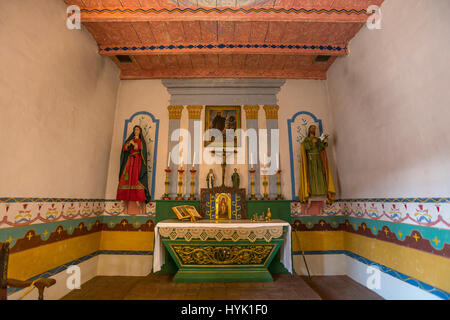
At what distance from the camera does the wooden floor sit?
3.03 metres

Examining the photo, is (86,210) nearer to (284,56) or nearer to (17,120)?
(17,120)

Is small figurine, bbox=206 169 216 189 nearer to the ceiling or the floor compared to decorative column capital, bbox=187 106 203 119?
nearer to the floor

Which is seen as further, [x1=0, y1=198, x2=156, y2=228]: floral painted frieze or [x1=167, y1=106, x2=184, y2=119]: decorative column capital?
[x1=167, y1=106, x2=184, y2=119]: decorative column capital

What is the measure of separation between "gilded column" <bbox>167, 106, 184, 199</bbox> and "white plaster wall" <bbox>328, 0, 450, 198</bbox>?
3.71 m

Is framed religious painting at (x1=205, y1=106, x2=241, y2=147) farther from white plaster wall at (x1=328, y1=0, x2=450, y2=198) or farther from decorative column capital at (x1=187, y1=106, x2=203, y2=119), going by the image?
white plaster wall at (x1=328, y1=0, x2=450, y2=198)

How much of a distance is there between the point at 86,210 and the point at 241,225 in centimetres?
302

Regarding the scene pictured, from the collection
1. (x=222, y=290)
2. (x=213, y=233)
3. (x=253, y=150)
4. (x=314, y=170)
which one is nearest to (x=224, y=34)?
(x=253, y=150)

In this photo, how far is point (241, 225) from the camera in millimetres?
3533

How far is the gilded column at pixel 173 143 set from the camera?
4715mm

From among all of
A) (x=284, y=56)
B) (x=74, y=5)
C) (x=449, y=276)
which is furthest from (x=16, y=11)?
(x=449, y=276)

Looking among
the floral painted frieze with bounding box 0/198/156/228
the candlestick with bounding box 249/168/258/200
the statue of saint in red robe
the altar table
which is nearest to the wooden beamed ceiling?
the statue of saint in red robe

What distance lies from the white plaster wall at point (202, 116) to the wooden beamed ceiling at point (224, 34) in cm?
26

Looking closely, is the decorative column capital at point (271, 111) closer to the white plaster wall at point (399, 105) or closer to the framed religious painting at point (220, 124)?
the framed religious painting at point (220, 124)

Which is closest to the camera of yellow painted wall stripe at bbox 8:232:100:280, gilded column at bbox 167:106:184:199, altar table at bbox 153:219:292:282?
yellow painted wall stripe at bbox 8:232:100:280
